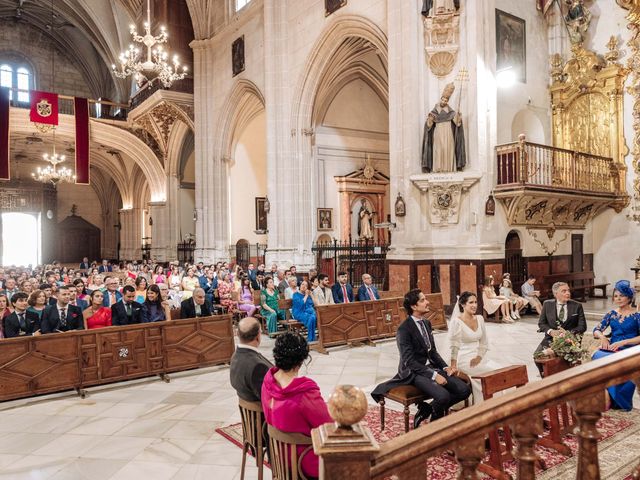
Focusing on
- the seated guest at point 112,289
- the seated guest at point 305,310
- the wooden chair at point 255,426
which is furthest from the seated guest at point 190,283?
the wooden chair at point 255,426

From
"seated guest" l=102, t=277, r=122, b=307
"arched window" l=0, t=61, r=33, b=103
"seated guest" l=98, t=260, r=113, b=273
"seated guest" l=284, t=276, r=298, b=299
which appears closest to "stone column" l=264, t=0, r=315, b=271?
"seated guest" l=284, t=276, r=298, b=299

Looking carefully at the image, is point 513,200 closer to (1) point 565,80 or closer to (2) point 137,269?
(1) point 565,80

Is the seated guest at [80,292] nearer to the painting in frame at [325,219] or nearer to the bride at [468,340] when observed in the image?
the bride at [468,340]

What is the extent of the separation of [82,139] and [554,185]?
1780 cm

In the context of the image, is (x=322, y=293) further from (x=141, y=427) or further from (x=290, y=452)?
(x=290, y=452)

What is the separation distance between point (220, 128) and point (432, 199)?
1127cm

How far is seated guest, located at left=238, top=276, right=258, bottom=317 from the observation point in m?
10.6

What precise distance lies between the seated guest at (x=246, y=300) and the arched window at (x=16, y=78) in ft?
70.8

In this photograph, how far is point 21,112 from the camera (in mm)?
20797

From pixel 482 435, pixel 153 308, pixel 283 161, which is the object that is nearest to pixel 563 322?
pixel 482 435

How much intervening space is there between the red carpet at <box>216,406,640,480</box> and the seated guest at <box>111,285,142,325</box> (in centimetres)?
265

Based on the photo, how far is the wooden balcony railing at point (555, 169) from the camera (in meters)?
11.0

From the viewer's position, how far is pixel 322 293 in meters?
9.59

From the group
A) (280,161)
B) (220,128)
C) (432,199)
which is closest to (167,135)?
(220,128)
